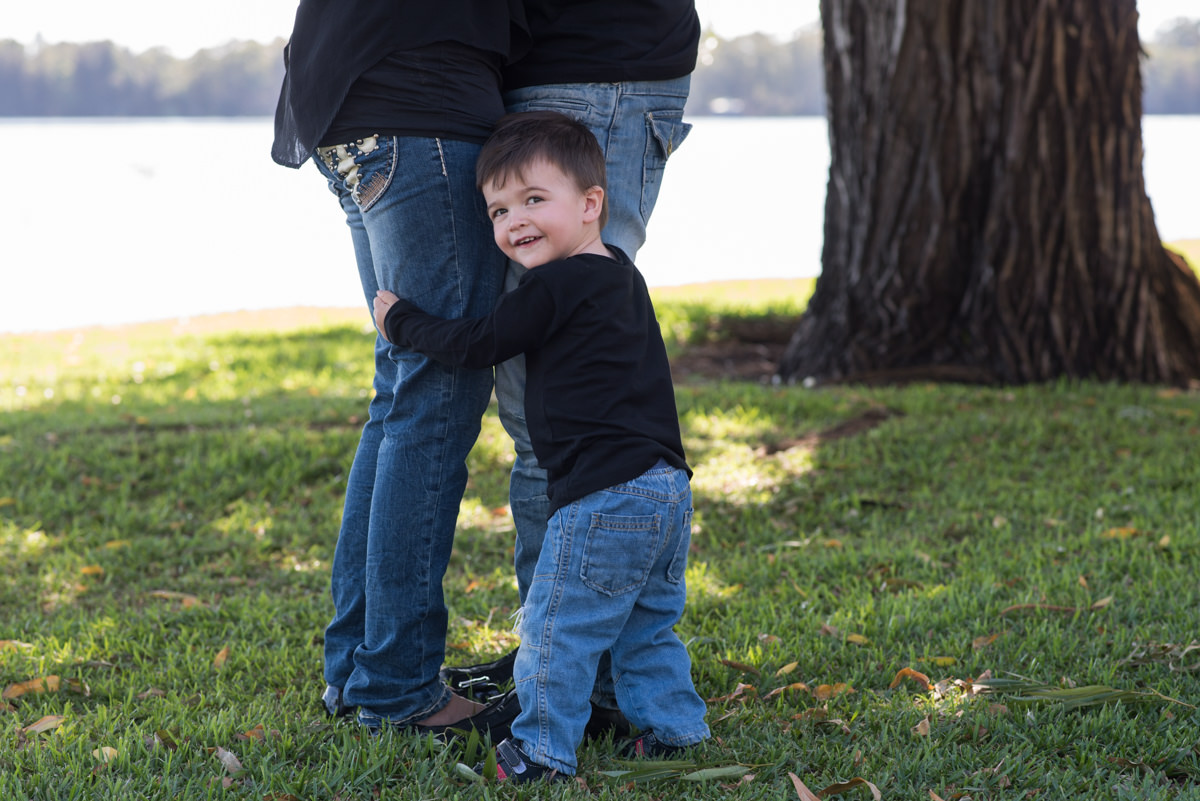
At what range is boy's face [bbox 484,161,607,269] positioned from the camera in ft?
6.90

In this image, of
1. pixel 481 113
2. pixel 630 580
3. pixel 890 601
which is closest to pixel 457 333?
pixel 481 113

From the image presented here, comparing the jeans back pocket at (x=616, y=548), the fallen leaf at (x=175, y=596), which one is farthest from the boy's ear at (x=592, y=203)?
the fallen leaf at (x=175, y=596)

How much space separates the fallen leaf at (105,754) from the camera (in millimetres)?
2266

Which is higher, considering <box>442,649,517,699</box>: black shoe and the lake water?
the lake water

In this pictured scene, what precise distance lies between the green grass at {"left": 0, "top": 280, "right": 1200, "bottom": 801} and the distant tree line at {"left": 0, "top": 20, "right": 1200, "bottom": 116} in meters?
51.3

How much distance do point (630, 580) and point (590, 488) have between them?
0.20 m

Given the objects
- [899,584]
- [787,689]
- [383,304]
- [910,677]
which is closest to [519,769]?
[787,689]

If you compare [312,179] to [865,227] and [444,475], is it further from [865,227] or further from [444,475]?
[444,475]

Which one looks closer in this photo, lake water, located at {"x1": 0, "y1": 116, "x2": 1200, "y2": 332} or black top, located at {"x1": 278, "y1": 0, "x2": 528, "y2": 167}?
black top, located at {"x1": 278, "y1": 0, "x2": 528, "y2": 167}

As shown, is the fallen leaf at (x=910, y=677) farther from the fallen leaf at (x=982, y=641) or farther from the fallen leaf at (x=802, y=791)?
the fallen leaf at (x=802, y=791)

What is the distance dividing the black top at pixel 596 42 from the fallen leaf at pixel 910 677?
1.52 meters

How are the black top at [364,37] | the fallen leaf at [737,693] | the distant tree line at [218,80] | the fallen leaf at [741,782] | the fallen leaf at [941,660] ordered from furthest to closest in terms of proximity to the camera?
the distant tree line at [218,80] < the fallen leaf at [941,660] < the fallen leaf at [737,693] < the fallen leaf at [741,782] < the black top at [364,37]

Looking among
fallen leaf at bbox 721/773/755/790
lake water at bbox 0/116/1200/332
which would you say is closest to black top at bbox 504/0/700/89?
lake water at bbox 0/116/1200/332

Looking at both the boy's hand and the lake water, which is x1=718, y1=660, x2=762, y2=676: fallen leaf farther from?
the lake water
